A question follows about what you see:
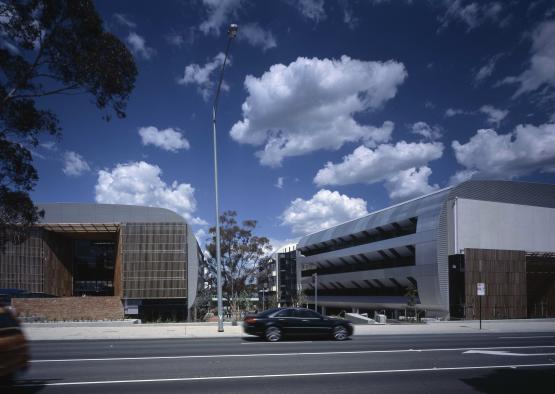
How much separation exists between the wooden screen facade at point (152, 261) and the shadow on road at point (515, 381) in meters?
31.8

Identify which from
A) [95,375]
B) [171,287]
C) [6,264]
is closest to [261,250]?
[171,287]

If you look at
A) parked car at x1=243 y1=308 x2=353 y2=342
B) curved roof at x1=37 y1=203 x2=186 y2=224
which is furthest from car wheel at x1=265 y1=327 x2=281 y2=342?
curved roof at x1=37 y1=203 x2=186 y2=224

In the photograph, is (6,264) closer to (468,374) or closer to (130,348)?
(130,348)

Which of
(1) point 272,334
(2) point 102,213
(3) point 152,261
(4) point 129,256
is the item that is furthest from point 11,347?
(2) point 102,213

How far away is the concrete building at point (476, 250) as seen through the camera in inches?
1515

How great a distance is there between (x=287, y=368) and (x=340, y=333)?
738 centimetres

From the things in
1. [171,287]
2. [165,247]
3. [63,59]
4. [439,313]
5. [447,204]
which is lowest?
[439,313]

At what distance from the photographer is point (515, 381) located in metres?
9.38

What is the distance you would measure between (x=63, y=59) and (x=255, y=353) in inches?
518

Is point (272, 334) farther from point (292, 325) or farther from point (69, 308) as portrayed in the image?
point (69, 308)

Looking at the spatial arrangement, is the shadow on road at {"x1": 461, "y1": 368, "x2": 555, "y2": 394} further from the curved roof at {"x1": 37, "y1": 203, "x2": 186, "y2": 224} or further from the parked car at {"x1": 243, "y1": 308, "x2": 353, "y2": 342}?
the curved roof at {"x1": 37, "y1": 203, "x2": 186, "y2": 224}

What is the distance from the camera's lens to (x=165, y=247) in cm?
3931

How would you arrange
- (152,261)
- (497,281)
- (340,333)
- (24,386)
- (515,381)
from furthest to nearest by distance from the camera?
(152,261)
(497,281)
(340,333)
(515,381)
(24,386)

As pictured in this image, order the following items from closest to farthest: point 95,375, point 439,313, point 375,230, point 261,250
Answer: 1. point 95,375
2. point 439,313
3. point 261,250
4. point 375,230
